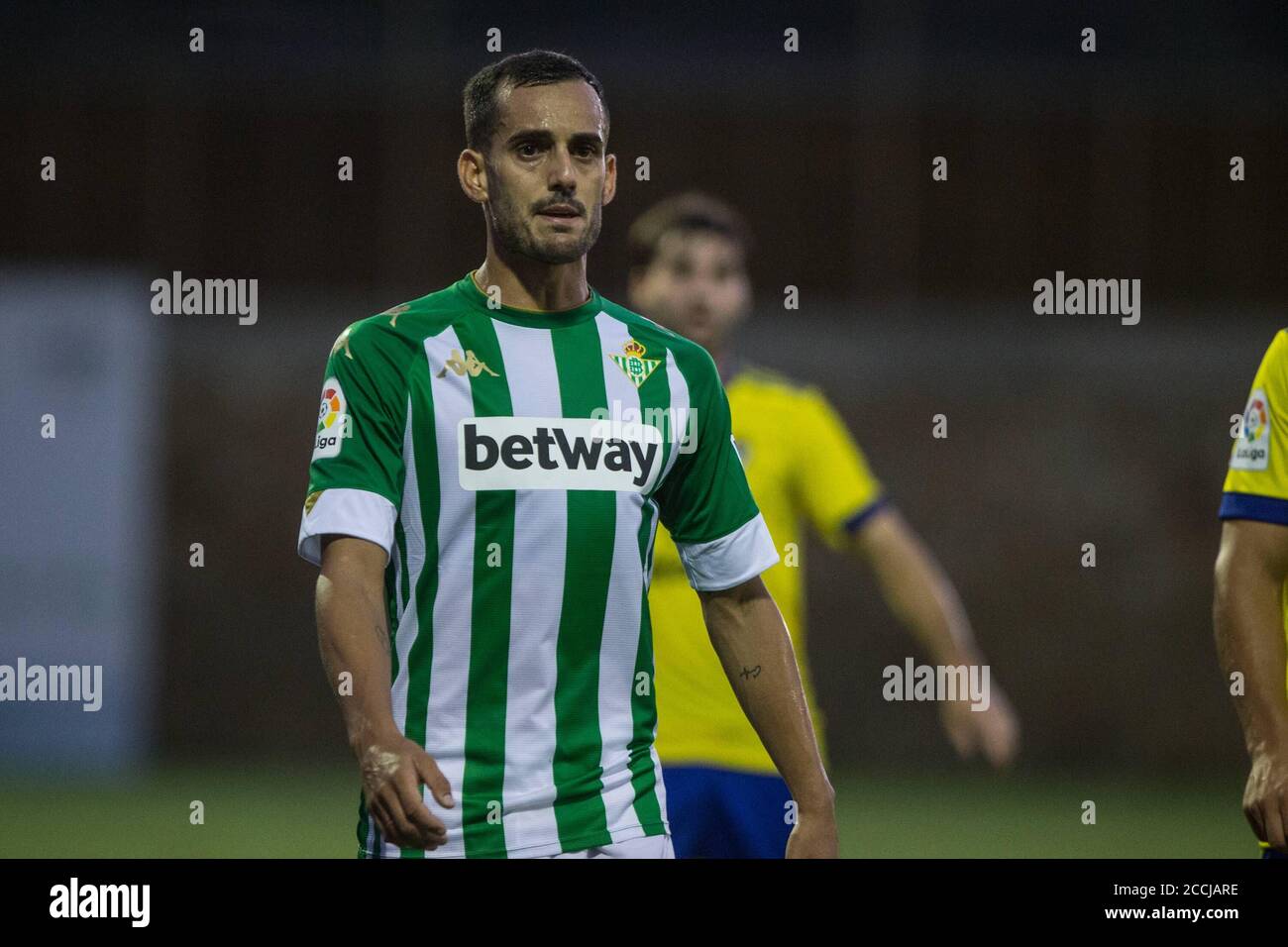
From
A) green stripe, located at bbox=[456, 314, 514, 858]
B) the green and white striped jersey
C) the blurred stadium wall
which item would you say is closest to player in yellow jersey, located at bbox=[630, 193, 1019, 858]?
the green and white striped jersey

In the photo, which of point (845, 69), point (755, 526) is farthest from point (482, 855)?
point (845, 69)

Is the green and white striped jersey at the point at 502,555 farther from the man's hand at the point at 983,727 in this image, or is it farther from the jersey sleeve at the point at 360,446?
the man's hand at the point at 983,727

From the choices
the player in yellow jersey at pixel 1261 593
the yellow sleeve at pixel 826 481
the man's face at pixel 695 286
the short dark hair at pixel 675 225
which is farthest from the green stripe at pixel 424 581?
the yellow sleeve at pixel 826 481

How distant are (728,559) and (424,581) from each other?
0.61 metres

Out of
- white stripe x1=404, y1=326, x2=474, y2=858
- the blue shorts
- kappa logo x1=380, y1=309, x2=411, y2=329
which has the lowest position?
the blue shorts

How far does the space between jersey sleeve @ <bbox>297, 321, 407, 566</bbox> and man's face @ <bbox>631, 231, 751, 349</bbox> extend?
1896mm

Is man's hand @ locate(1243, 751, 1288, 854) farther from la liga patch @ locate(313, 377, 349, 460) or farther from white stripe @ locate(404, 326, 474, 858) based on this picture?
la liga patch @ locate(313, 377, 349, 460)

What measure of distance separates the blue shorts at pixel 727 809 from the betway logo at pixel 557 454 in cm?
174

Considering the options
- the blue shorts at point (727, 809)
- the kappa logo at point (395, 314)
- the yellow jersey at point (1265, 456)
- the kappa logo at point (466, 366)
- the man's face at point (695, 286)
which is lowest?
the blue shorts at point (727, 809)

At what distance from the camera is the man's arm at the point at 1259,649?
344cm

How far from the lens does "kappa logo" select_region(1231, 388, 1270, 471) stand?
12.0 ft

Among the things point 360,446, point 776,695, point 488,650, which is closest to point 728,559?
point 776,695

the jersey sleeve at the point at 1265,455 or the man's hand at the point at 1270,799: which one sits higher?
the jersey sleeve at the point at 1265,455

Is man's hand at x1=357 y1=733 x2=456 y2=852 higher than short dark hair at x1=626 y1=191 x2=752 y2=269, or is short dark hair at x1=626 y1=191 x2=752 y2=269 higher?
short dark hair at x1=626 y1=191 x2=752 y2=269
